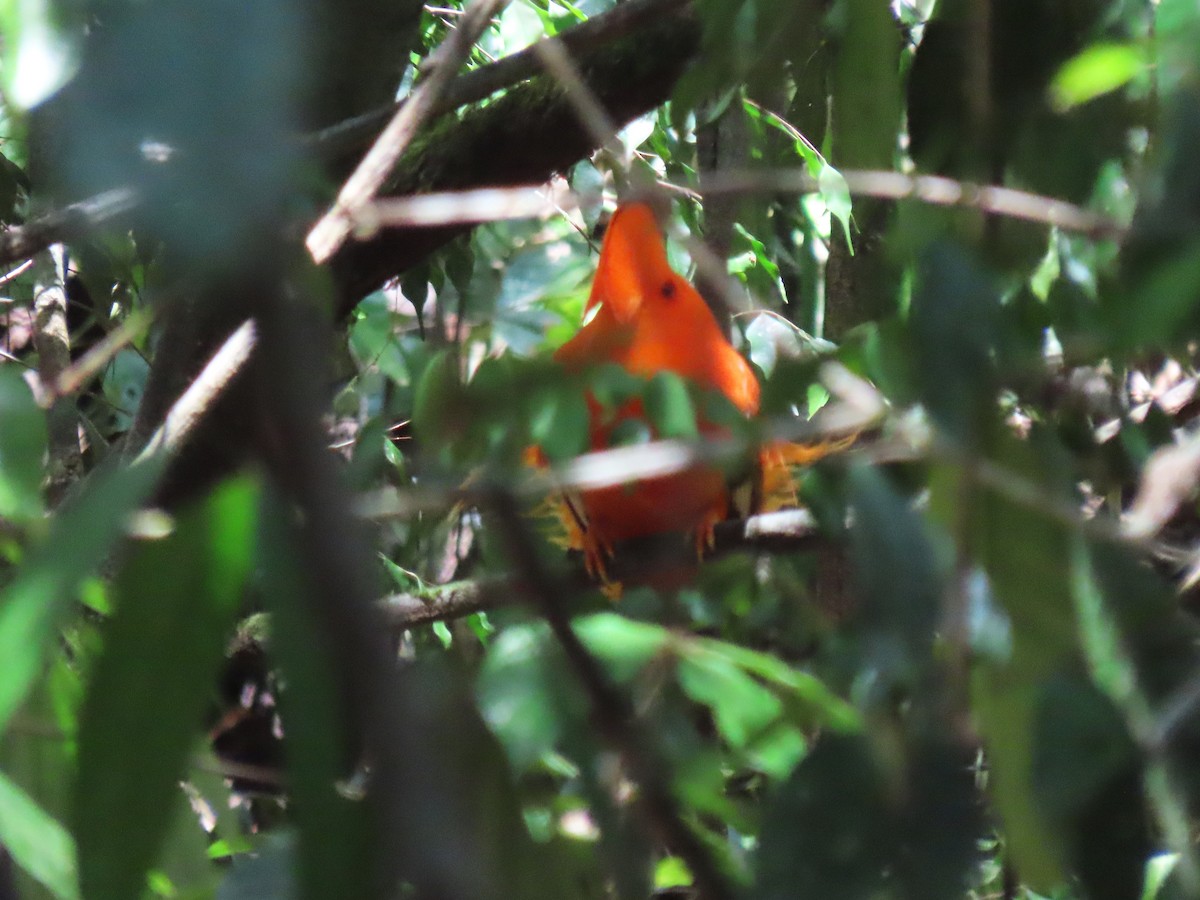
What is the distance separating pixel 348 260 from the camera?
1.56 m

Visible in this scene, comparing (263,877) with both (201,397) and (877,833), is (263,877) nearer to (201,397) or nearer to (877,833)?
(877,833)

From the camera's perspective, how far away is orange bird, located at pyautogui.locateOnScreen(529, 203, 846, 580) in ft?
4.32

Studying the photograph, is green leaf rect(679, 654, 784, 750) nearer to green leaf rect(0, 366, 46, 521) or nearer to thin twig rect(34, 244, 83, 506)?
green leaf rect(0, 366, 46, 521)

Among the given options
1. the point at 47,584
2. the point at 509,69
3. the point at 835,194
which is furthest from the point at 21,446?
the point at 835,194

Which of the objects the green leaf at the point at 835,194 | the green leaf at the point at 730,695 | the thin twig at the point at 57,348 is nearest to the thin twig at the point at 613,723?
the green leaf at the point at 730,695

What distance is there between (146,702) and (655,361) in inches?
39.0

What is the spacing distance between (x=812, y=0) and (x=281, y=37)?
0.58 metres

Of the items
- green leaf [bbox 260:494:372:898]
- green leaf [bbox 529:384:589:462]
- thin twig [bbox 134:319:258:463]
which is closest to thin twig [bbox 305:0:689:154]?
thin twig [bbox 134:319:258:463]

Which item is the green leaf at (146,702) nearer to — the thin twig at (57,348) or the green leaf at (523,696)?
the green leaf at (523,696)

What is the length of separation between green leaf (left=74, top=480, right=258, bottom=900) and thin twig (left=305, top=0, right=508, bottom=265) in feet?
1.34

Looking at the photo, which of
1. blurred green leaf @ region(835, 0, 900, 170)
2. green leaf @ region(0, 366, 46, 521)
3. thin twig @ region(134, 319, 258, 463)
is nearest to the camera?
green leaf @ region(0, 366, 46, 521)

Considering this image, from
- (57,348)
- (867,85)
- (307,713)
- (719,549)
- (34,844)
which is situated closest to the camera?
(307,713)

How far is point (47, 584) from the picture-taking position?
338 mm

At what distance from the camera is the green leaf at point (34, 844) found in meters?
0.56
